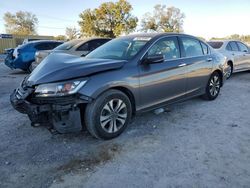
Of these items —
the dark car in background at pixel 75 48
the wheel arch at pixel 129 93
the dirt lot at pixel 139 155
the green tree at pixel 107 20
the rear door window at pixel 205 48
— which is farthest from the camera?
the green tree at pixel 107 20

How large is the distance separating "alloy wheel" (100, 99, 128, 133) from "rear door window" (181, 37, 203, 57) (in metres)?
1.99

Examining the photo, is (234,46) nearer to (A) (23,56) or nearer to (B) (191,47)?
(B) (191,47)

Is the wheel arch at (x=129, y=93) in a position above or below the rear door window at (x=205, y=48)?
below

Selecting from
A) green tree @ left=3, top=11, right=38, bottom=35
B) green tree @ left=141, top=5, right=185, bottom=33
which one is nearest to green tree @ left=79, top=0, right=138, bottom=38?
green tree @ left=141, top=5, right=185, bottom=33

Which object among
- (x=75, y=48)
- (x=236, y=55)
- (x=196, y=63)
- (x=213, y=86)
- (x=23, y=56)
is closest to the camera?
(x=196, y=63)

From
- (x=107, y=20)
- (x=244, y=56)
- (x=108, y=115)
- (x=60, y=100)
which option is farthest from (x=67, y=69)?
(x=107, y=20)

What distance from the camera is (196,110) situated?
5105 millimetres

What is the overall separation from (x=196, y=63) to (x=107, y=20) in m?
32.9

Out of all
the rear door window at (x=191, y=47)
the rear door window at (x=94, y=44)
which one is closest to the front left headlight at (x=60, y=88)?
the rear door window at (x=191, y=47)

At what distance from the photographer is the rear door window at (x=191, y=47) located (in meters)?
4.91

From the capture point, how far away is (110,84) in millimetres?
3494

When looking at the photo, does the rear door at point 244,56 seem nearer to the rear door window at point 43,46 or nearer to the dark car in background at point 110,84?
the dark car in background at point 110,84

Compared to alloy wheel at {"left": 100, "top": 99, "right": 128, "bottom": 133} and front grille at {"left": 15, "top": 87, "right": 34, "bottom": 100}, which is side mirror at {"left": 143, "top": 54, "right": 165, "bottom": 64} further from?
front grille at {"left": 15, "top": 87, "right": 34, "bottom": 100}

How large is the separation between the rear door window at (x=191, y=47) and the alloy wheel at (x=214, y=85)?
80 cm
